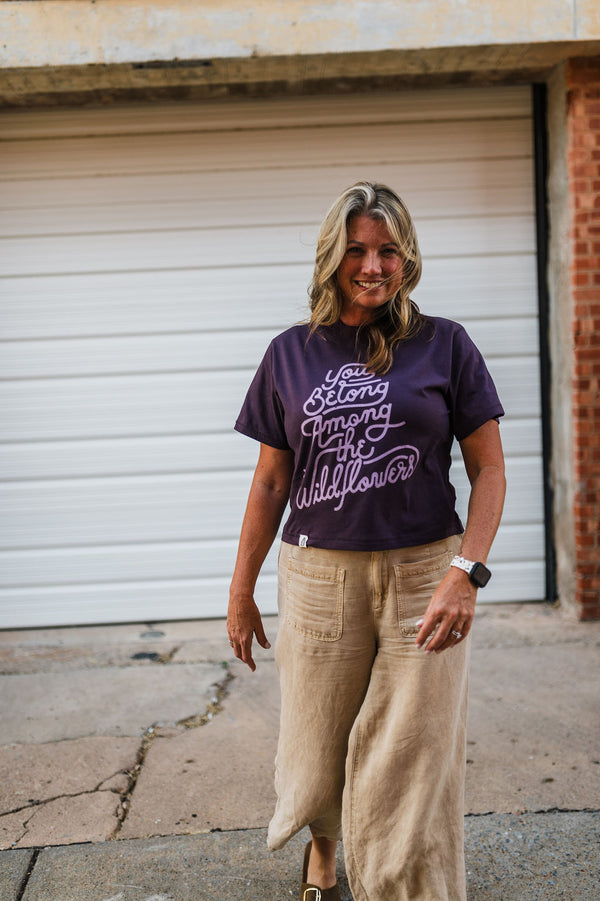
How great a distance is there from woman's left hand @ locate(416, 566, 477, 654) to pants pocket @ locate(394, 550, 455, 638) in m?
0.08

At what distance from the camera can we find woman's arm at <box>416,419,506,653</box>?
6.24 ft

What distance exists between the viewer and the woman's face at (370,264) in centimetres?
208

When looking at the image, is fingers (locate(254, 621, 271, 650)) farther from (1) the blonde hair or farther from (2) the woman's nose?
(2) the woman's nose

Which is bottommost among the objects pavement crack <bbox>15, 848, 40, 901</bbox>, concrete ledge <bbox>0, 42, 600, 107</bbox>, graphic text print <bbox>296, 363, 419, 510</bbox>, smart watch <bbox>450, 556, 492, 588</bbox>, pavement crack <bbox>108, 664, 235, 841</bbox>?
pavement crack <bbox>15, 848, 40, 901</bbox>

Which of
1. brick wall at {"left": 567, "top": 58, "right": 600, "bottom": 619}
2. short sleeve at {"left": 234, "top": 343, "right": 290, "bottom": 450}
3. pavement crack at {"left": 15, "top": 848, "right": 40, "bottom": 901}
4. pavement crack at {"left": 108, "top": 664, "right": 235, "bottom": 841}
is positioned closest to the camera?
short sleeve at {"left": 234, "top": 343, "right": 290, "bottom": 450}

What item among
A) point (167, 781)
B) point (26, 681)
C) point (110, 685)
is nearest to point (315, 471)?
point (167, 781)

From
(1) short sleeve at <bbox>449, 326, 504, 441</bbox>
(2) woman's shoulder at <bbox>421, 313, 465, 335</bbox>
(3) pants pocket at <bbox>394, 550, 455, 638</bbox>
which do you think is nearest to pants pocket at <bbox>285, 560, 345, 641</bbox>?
(3) pants pocket at <bbox>394, 550, 455, 638</bbox>

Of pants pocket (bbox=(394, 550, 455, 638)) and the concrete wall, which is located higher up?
the concrete wall

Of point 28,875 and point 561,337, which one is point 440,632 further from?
point 561,337

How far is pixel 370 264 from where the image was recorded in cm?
207

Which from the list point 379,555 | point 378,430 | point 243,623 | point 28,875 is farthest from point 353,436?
point 28,875

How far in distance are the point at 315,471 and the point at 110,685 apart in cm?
242

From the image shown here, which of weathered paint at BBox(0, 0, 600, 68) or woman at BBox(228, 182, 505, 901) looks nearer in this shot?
woman at BBox(228, 182, 505, 901)

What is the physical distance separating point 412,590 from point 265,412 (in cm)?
61
